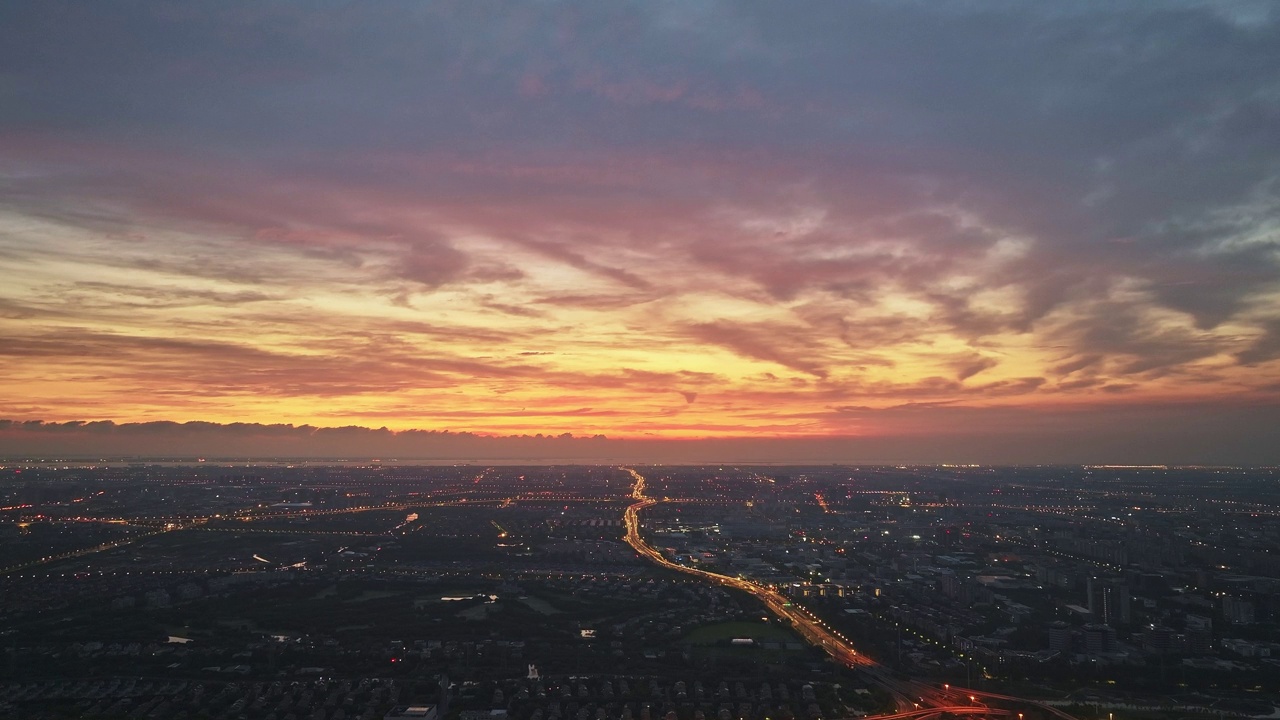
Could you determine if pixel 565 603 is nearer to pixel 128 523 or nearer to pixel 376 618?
pixel 376 618

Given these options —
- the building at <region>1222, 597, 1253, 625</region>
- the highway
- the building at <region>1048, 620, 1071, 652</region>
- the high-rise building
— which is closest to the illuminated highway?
the highway

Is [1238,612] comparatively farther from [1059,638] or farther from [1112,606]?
[1059,638]

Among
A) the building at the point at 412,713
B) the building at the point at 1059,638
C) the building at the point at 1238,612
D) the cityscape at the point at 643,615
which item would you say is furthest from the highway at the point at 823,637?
the building at the point at 1238,612

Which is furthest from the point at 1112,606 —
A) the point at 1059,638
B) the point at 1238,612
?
the point at 1059,638

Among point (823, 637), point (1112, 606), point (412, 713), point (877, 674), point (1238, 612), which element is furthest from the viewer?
point (1112, 606)

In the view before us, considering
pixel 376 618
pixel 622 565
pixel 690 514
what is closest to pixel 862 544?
pixel 622 565

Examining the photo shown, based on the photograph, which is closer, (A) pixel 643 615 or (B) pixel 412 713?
(B) pixel 412 713

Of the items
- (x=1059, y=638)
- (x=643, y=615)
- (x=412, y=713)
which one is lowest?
(x=412, y=713)

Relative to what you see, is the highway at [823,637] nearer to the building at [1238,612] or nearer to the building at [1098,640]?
the building at [1098,640]
